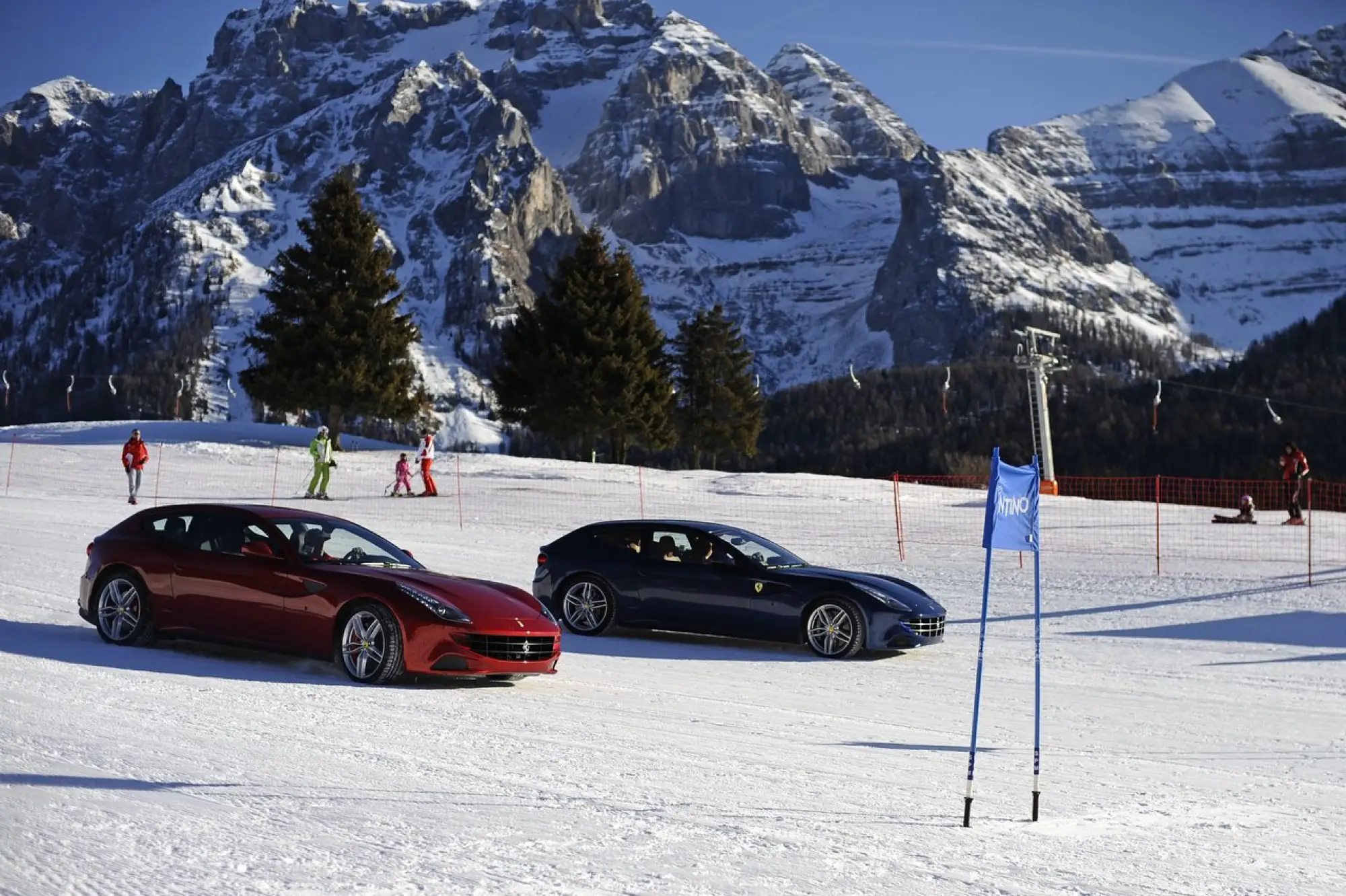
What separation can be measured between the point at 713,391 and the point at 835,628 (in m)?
58.4

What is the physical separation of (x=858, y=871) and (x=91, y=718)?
5.25 metres

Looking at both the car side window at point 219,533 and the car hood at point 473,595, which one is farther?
the car side window at point 219,533

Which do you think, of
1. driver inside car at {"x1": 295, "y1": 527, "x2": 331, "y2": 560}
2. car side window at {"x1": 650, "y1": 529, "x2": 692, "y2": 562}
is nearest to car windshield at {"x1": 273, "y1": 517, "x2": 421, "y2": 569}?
driver inside car at {"x1": 295, "y1": 527, "x2": 331, "y2": 560}

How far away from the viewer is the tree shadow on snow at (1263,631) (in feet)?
55.7

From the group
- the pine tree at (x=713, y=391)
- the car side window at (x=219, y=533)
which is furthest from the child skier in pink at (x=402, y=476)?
the pine tree at (x=713, y=391)

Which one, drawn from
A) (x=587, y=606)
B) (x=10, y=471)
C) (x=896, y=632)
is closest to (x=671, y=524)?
(x=587, y=606)

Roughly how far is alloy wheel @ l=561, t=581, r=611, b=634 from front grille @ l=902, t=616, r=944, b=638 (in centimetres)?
310

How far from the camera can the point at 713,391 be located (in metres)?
72.6

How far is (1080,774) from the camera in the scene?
9.15m

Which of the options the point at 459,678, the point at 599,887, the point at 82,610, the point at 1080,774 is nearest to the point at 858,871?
the point at 599,887

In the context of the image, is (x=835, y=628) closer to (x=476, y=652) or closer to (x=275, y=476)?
(x=476, y=652)

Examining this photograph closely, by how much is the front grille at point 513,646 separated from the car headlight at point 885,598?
3.82 meters

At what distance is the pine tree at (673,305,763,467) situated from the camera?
72.4m

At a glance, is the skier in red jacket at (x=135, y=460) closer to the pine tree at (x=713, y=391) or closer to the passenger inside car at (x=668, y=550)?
the passenger inside car at (x=668, y=550)
